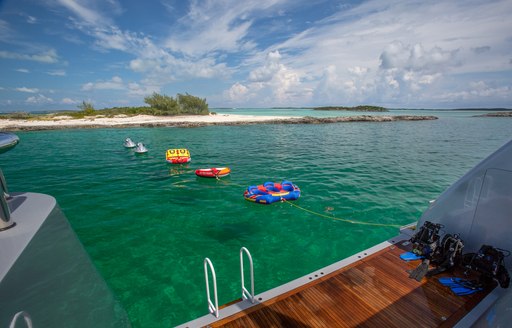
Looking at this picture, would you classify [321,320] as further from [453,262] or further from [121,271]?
[121,271]

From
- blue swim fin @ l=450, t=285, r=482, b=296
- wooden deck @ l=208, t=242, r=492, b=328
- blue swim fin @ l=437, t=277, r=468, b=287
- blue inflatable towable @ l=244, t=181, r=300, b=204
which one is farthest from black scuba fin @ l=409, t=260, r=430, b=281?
blue inflatable towable @ l=244, t=181, r=300, b=204

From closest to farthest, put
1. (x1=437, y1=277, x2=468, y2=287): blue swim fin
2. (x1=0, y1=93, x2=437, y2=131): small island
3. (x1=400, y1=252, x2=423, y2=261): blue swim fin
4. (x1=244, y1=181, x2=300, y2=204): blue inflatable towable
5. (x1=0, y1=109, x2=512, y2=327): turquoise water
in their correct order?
1. (x1=437, y1=277, x2=468, y2=287): blue swim fin
2. (x1=400, y1=252, x2=423, y2=261): blue swim fin
3. (x1=0, y1=109, x2=512, y2=327): turquoise water
4. (x1=244, y1=181, x2=300, y2=204): blue inflatable towable
5. (x1=0, y1=93, x2=437, y2=131): small island

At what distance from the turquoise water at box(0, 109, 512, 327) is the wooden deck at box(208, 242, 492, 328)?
11.4 ft

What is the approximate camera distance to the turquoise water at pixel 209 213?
876 centimetres

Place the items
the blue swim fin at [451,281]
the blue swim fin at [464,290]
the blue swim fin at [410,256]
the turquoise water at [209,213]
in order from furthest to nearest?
the turquoise water at [209,213] < the blue swim fin at [410,256] < the blue swim fin at [451,281] < the blue swim fin at [464,290]

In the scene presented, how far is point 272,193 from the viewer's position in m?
15.2

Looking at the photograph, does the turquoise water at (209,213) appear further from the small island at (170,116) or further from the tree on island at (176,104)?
the tree on island at (176,104)

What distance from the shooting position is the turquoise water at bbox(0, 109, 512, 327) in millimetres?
8758

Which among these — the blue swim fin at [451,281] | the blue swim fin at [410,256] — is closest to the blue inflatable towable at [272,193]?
the blue swim fin at [410,256]

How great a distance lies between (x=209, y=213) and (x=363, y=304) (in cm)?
1033

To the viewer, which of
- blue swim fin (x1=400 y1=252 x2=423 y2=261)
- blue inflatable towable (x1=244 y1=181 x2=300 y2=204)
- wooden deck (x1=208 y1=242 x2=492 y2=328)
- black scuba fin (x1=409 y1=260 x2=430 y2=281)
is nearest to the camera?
wooden deck (x1=208 y1=242 x2=492 y2=328)

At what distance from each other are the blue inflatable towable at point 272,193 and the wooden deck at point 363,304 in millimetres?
9004

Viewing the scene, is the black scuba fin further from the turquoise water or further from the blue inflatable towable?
the blue inflatable towable

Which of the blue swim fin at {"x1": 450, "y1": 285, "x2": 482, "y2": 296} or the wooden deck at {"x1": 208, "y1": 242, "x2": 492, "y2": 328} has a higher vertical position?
the blue swim fin at {"x1": 450, "y1": 285, "x2": 482, "y2": 296}
